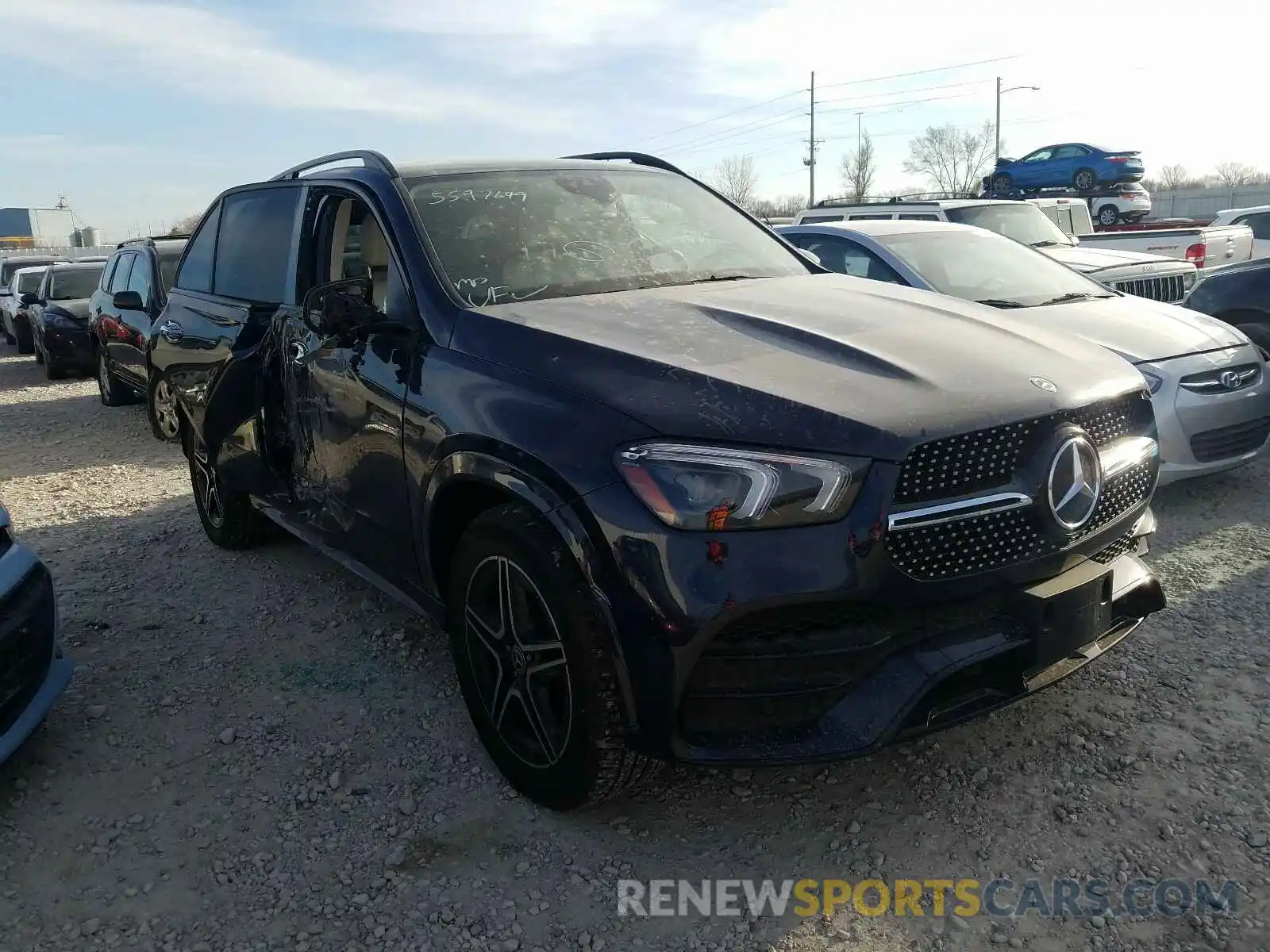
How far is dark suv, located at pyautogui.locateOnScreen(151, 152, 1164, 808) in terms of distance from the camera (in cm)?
233

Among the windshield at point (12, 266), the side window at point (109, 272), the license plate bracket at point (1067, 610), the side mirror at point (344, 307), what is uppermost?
the windshield at point (12, 266)

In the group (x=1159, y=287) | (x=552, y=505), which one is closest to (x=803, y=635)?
(x=552, y=505)

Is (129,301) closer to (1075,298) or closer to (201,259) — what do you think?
(201,259)

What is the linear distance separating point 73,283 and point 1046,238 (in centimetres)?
1290

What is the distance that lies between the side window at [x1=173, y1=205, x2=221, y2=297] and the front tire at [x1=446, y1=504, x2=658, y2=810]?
3.07m

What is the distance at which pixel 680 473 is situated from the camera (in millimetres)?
2340

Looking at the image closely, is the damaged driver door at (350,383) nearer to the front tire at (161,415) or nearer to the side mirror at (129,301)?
the side mirror at (129,301)

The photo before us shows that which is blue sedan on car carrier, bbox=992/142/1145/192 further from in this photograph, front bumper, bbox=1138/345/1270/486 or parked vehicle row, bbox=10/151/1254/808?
parked vehicle row, bbox=10/151/1254/808

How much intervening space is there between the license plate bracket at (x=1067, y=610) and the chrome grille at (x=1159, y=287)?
6490mm

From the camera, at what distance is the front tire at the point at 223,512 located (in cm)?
526

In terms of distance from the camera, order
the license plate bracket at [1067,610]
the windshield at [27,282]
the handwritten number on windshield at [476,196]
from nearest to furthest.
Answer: the license plate bracket at [1067,610], the handwritten number on windshield at [476,196], the windshield at [27,282]

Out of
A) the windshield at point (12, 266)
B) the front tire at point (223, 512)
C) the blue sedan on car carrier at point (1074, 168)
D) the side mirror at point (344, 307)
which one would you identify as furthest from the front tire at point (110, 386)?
the blue sedan on car carrier at point (1074, 168)

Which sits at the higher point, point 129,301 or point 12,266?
point 12,266

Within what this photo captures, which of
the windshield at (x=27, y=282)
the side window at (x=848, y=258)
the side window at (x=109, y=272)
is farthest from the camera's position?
the windshield at (x=27, y=282)
